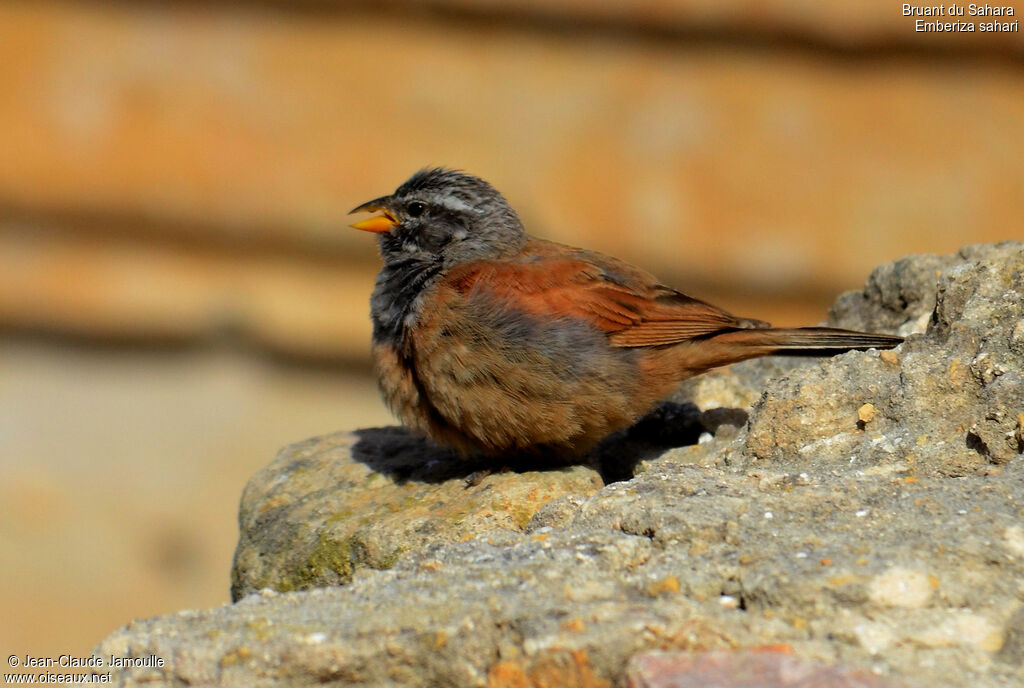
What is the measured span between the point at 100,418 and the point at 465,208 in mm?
5393

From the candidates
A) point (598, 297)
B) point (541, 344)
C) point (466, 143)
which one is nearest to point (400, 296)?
point (541, 344)

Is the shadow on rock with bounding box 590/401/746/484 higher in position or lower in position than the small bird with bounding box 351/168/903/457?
lower

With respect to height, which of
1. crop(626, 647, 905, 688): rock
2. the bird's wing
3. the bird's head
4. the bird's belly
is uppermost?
the bird's head

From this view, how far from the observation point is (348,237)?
9211 mm

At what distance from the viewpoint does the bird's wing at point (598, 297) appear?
4852 millimetres

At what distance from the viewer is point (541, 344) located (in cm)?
471

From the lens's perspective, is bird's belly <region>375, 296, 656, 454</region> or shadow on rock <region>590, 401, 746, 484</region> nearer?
bird's belly <region>375, 296, 656, 454</region>

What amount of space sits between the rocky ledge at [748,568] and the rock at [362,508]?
0.02 m

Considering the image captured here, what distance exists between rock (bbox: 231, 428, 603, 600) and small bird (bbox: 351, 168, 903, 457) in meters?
0.21

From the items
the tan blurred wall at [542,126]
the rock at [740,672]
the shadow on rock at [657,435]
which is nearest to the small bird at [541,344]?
the shadow on rock at [657,435]

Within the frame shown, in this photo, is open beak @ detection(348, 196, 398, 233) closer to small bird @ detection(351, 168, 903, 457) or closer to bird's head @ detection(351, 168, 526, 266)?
bird's head @ detection(351, 168, 526, 266)

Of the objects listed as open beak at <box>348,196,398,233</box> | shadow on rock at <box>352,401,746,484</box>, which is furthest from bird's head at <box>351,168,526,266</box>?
shadow on rock at <box>352,401,746,484</box>

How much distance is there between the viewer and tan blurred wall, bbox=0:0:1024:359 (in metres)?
8.81

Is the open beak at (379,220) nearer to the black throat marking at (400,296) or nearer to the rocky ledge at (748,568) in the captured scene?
the black throat marking at (400,296)
